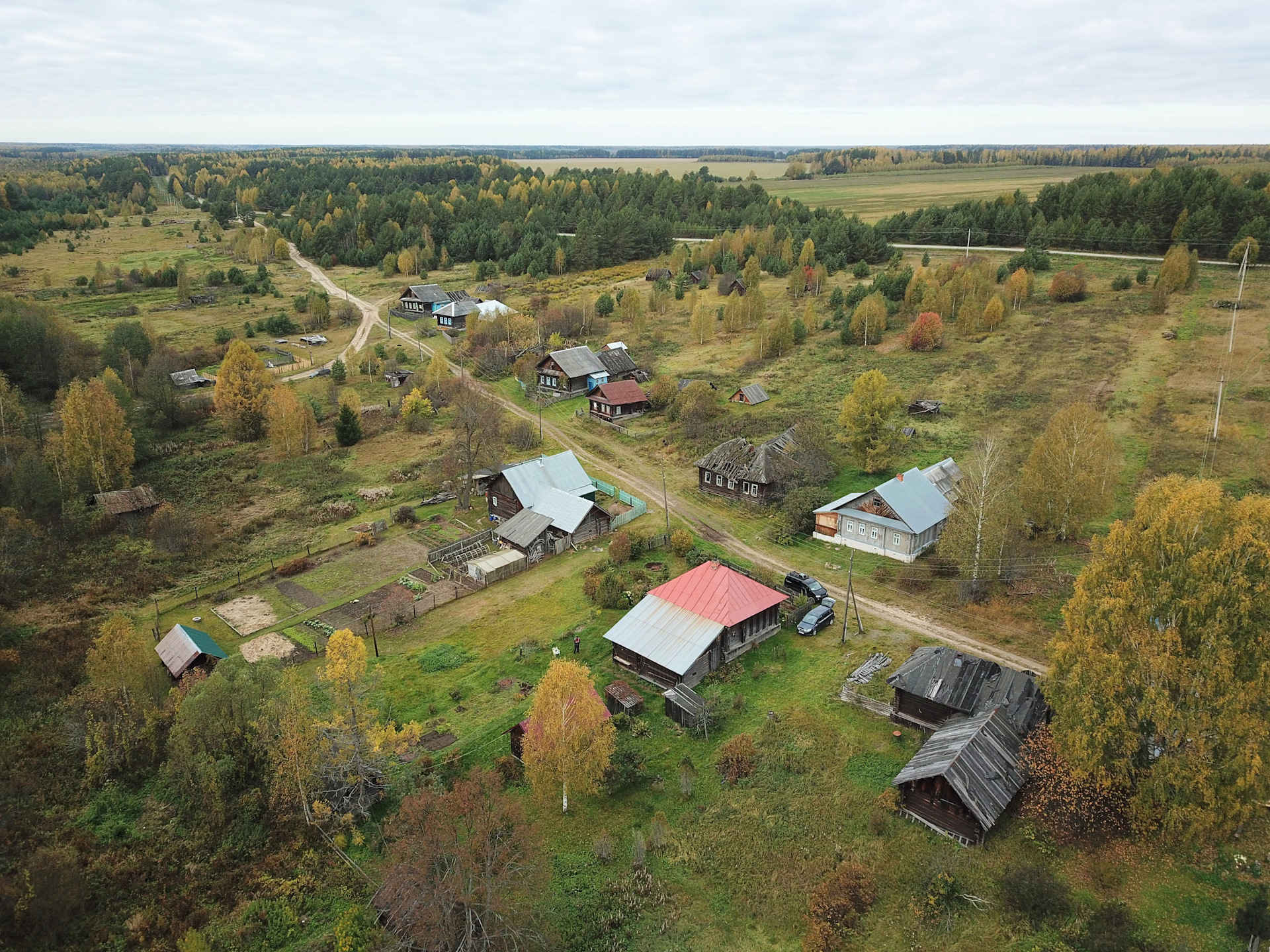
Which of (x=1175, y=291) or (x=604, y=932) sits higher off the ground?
(x=1175, y=291)

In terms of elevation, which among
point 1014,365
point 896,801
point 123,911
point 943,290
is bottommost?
point 123,911

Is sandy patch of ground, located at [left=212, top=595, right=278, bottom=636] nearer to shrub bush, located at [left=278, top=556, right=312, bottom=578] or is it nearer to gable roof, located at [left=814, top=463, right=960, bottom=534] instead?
shrub bush, located at [left=278, top=556, right=312, bottom=578]

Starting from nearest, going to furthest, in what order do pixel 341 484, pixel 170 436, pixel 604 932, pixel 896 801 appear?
pixel 604 932
pixel 896 801
pixel 341 484
pixel 170 436

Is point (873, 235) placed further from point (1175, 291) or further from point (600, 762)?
point (600, 762)

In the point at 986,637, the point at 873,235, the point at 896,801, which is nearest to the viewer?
the point at 896,801

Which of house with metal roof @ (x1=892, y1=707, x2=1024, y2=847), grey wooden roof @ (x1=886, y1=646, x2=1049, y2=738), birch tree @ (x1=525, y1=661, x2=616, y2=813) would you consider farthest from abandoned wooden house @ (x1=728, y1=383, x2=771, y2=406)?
birch tree @ (x1=525, y1=661, x2=616, y2=813)

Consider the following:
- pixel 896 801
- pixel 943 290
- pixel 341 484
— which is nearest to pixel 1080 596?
pixel 896 801
